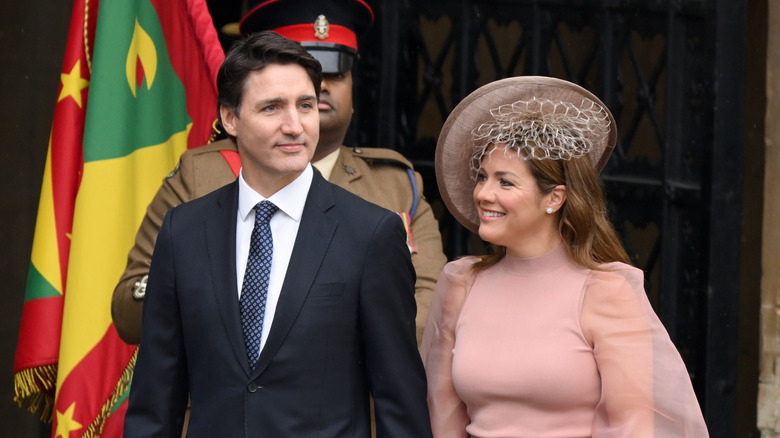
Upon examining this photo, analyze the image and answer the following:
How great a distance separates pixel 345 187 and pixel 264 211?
0.94 m

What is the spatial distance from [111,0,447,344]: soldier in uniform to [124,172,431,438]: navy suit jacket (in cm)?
68

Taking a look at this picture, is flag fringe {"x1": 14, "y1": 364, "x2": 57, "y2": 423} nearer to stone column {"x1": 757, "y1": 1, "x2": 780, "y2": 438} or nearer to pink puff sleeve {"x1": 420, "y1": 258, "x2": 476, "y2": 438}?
pink puff sleeve {"x1": 420, "y1": 258, "x2": 476, "y2": 438}

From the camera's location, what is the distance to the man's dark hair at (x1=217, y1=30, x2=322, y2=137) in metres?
2.72

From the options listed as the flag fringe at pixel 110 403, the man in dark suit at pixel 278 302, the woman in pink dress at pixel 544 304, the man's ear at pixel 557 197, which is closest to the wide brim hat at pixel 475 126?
the woman in pink dress at pixel 544 304

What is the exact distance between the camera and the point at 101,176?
404 cm

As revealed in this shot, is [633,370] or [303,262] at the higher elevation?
[303,262]

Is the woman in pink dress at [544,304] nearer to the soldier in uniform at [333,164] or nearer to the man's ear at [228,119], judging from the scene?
the soldier in uniform at [333,164]

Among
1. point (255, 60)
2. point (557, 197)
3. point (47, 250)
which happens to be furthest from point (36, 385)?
point (557, 197)

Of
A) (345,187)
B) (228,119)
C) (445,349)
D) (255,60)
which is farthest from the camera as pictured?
(345,187)

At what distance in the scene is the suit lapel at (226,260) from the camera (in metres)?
2.62

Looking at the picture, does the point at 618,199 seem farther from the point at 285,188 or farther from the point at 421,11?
the point at 285,188

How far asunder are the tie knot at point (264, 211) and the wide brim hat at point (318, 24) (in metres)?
1.03

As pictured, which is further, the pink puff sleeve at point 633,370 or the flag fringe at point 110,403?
the flag fringe at point 110,403

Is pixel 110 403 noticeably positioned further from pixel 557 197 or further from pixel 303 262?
pixel 557 197
